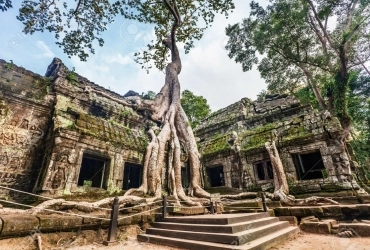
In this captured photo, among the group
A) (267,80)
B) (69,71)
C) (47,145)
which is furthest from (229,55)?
(47,145)

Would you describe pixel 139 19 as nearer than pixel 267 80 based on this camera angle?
Yes

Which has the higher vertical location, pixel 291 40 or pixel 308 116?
pixel 291 40

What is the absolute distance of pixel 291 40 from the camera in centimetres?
1104

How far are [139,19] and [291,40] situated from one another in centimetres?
948

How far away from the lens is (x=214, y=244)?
3.21 m

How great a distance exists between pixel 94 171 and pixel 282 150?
28.7 ft

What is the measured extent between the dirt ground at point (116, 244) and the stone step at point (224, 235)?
1.13 feet

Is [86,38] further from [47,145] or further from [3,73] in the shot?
[47,145]

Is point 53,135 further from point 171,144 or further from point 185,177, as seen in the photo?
point 185,177

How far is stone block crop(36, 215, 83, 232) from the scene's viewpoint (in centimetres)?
350

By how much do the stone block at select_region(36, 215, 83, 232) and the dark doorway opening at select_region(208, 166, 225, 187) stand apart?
27.3 feet

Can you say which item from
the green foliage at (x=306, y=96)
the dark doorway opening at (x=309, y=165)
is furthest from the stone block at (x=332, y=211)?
the green foliage at (x=306, y=96)

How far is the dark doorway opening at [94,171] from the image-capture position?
753 centimetres

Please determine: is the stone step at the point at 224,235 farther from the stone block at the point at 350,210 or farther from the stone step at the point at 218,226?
the stone block at the point at 350,210
